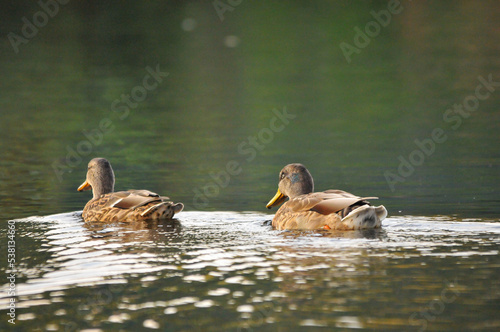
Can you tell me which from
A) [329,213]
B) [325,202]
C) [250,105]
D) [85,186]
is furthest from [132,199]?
[250,105]

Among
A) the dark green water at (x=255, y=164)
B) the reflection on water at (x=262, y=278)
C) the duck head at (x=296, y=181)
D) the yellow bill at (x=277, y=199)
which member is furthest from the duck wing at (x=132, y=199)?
the duck head at (x=296, y=181)

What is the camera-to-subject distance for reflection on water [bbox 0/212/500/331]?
300 inches

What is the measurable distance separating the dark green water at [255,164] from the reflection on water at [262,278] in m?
0.03

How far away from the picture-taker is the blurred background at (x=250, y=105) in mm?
16578

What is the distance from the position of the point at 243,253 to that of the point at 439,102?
58.5 ft

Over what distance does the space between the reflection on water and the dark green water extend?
3 cm

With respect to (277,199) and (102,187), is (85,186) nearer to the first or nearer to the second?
(102,187)

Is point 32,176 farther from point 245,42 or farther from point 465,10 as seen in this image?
point 465,10

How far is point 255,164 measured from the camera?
19.1m

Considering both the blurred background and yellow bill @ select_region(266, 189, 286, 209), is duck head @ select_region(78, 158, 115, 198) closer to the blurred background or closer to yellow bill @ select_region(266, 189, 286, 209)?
the blurred background

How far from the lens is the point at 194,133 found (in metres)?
23.2

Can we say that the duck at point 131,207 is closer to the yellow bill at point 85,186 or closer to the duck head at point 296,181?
the yellow bill at point 85,186

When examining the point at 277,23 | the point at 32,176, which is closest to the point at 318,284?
the point at 32,176

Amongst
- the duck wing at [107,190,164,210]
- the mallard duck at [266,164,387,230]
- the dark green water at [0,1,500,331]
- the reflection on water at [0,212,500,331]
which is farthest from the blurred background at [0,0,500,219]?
the reflection on water at [0,212,500,331]
